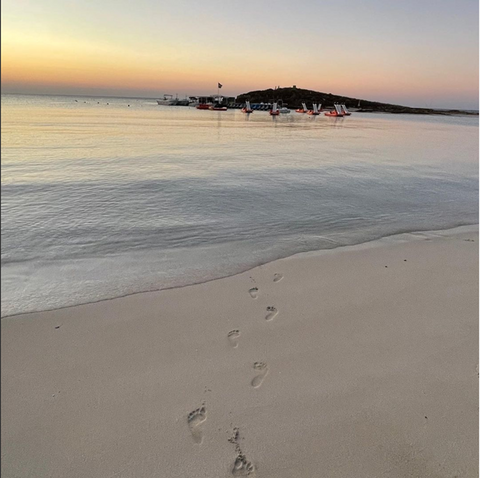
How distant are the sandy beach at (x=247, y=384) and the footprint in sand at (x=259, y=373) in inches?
0.7

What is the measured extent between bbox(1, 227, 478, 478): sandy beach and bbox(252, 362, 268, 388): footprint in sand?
17 mm

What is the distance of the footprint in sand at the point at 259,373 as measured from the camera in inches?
118

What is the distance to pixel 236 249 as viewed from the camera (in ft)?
20.9

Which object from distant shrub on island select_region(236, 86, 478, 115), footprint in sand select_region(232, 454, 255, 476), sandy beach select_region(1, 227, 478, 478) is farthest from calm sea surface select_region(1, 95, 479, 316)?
distant shrub on island select_region(236, 86, 478, 115)

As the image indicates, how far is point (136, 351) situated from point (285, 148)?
21.8 metres

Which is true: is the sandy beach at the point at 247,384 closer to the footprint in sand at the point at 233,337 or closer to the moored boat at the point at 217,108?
the footprint in sand at the point at 233,337

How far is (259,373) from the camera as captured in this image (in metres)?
3.13

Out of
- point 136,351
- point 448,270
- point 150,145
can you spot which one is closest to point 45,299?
point 136,351

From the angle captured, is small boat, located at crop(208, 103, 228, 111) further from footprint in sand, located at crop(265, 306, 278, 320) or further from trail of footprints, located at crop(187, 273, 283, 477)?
trail of footprints, located at crop(187, 273, 283, 477)

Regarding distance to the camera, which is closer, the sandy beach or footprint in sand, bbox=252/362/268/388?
the sandy beach

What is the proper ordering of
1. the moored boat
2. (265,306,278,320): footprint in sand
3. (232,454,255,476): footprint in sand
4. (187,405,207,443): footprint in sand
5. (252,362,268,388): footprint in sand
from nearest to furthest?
(232,454,255,476): footprint in sand < (187,405,207,443): footprint in sand < (252,362,268,388): footprint in sand < (265,306,278,320): footprint in sand < the moored boat

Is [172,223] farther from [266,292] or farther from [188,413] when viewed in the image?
[188,413]

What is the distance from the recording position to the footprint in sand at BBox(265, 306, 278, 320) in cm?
400

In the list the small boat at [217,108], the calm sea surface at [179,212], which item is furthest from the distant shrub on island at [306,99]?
the calm sea surface at [179,212]
